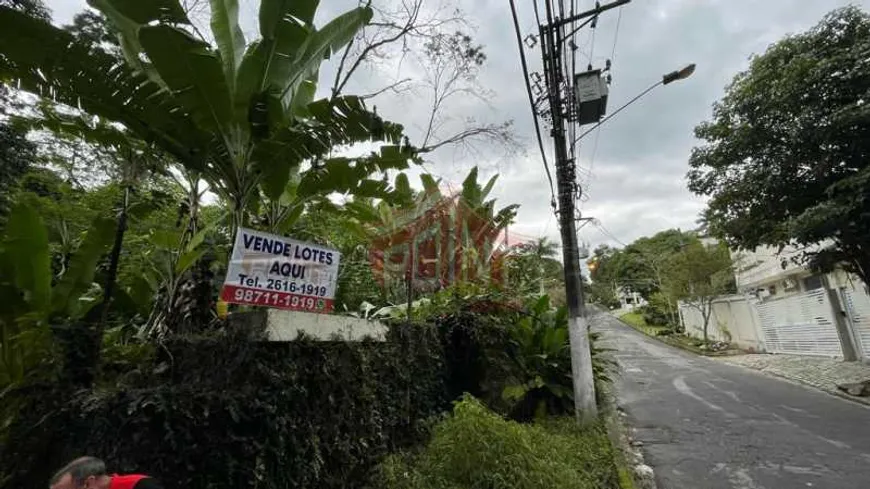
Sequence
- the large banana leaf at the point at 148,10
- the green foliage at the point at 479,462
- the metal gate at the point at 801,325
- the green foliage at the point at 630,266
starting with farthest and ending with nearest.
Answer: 1. the green foliage at the point at 630,266
2. the metal gate at the point at 801,325
3. the green foliage at the point at 479,462
4. the large banana leaf at the point at 148,10

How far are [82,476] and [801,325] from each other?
1936 centimetres

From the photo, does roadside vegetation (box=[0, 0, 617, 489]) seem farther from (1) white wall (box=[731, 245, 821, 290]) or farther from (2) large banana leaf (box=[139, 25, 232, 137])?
(1) white wall (box=[731, 245, 821, 290])

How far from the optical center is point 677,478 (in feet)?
15.1

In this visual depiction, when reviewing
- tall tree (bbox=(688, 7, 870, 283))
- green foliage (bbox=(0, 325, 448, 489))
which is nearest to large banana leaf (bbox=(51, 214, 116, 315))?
green foliage (bbox=(0, 325, 448, 489))

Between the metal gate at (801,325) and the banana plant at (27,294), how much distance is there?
1808 centimetres

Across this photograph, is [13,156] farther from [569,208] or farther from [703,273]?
[703,273]

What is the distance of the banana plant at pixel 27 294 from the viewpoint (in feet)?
7.99

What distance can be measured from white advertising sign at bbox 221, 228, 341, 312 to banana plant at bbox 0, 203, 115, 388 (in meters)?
1.02

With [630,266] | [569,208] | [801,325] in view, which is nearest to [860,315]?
[801,325]

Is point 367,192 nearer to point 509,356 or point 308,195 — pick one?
point 308,195

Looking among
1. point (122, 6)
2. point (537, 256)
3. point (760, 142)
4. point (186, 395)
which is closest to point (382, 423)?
point (186, 395)

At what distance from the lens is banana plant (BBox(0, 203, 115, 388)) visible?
2436 mm

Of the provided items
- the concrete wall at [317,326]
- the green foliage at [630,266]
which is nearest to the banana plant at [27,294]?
the concrete wall at [317,326]

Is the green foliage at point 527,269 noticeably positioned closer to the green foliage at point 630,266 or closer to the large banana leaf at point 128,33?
the large banana leaf at point 128,33
